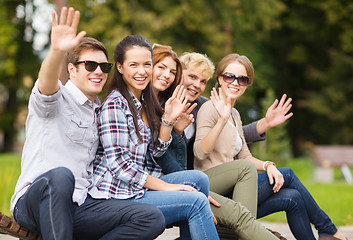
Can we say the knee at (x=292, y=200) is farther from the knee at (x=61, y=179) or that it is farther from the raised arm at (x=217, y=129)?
the knee at (x=61, y=179)

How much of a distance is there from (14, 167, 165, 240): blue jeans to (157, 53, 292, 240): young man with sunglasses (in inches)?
22.2

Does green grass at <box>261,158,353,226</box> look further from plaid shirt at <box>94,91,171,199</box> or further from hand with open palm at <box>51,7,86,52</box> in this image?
hand with open palm at <box>51,7,86,52</box>

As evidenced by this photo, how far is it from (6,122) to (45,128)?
19810mm

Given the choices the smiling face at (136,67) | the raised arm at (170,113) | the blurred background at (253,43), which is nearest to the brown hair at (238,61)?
the raised arm at (170,113)

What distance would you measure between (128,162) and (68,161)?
0.35 m

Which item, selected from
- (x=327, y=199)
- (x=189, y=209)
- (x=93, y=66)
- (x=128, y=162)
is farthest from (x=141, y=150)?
(x=327, y=199)

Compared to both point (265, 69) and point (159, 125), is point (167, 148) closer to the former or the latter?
point (159, 125)

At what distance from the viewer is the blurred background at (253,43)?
1473 centimetres

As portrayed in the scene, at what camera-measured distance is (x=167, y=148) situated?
3088 millimetres

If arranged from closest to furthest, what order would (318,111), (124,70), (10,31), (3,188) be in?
(124,70) < (3,188) < (10,31) < (318,111)

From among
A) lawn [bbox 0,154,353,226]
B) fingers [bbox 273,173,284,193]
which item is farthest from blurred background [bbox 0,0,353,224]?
fingers [bbox 273,173,284,193]

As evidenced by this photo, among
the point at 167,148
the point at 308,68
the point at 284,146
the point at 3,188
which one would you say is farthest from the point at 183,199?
the point at 308,68

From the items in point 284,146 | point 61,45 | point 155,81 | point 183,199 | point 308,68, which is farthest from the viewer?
point 308,68

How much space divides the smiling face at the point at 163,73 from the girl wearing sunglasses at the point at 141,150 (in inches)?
12.9
